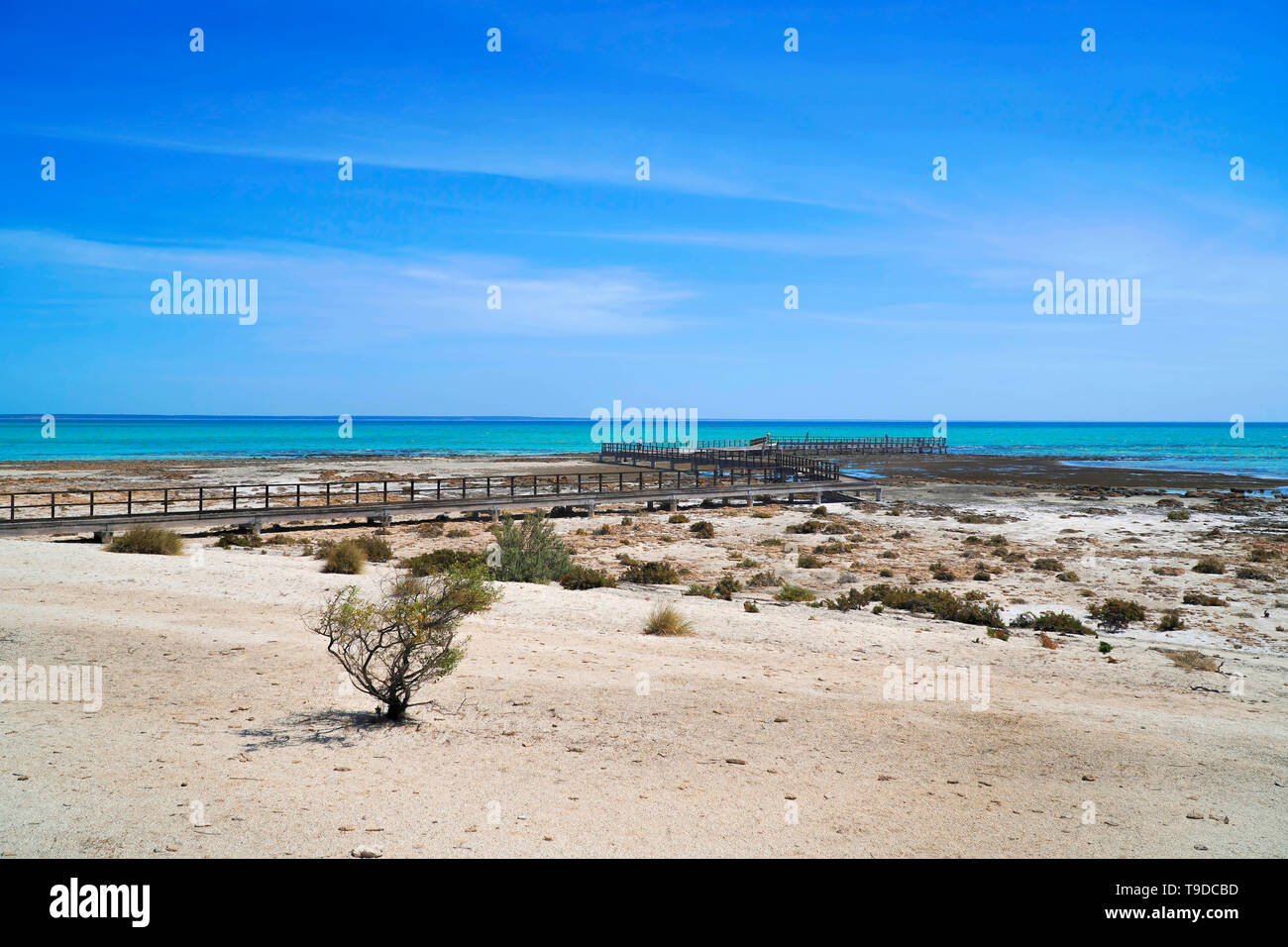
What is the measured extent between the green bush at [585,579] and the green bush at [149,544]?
432 inches

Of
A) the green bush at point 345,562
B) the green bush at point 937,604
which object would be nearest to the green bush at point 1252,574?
the green bush at point 937,604

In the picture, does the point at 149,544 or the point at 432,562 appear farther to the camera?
the point at 149,544

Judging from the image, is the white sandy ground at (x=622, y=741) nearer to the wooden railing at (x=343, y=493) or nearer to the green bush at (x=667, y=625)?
the green bush at (x=667, y=625)

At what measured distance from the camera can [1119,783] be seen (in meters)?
7.39

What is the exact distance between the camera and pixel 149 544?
20922mm

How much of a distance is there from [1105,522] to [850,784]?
34.2 meters

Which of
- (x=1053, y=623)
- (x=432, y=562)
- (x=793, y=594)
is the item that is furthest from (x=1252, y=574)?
(x=432, y=562)

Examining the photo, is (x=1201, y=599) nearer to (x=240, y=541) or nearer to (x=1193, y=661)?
(x=1193, y=661)

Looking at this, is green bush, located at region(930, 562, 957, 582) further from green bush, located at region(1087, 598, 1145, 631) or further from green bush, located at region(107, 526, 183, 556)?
green bush, located at region(107, 526, 183, 556)

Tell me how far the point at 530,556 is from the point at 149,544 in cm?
1066

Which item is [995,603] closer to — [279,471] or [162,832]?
[162,832]

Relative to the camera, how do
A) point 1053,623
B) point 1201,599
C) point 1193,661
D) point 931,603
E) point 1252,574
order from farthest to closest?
point 1252,574 < point 1201,599 < point 931,603 < point 1053,623 < point 1193,661

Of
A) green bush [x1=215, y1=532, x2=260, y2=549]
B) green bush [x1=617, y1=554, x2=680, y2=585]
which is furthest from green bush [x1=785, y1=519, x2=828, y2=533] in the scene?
green bush [x1=215, y1=532, x2=260, y2=549]
